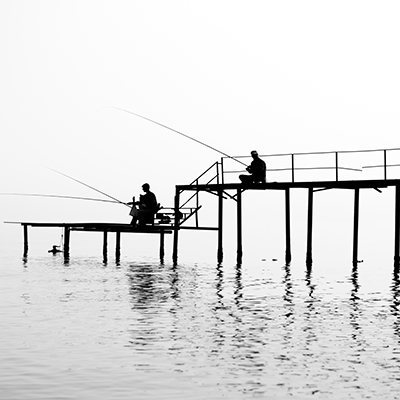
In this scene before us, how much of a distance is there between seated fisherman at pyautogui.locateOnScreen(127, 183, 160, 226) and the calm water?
3921 mm

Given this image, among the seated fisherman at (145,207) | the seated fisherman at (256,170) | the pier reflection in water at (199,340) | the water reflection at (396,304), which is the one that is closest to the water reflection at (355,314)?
the pier reflection in water at (199,340)

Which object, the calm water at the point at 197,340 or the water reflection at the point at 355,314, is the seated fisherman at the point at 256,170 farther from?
the water reflection at the point at 355,314

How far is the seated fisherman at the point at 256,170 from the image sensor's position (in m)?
38.6

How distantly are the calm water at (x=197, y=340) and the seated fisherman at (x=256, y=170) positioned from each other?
4758 mm

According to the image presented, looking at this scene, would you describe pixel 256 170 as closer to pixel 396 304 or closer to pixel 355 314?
pixel 396 304

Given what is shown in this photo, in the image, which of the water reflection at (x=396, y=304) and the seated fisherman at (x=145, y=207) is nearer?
the water reflection at (x=396, y=304)

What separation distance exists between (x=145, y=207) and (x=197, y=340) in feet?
62.8

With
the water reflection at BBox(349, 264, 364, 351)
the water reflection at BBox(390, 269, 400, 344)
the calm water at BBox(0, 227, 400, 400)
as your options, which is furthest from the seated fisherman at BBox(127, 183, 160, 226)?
the water reflection at BBox(390, 269, 400, 344)

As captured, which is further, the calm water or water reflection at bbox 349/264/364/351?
water reflection at bbox 349/264/364/351

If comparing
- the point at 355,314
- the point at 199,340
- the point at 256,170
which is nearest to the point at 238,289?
the point at 256,170

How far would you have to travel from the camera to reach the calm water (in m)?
15.8

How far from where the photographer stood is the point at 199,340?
20.7 meters

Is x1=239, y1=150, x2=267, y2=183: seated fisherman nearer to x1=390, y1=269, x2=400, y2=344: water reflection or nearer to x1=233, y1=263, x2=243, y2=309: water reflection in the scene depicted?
x1=233, y1=263, x2=243, y2=309: water reflection

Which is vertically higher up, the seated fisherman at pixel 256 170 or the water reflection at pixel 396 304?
the seated fisherman at pixel 256 170
